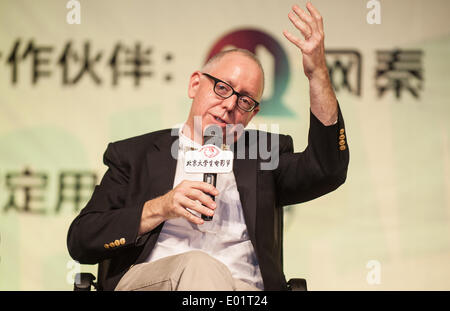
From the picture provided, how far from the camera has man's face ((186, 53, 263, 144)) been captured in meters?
2.01

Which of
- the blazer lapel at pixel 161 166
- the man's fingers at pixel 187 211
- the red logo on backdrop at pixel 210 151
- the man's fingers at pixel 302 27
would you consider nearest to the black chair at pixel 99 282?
the blazer lapel at pixel 161 166

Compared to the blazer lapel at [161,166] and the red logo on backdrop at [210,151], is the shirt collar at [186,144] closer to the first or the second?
the blazer lapel at [161,166]

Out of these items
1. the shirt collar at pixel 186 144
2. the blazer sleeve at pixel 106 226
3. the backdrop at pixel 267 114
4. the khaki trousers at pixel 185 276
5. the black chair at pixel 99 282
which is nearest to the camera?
the khaki trousers at pixel 185 276

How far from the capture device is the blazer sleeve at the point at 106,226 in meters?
1.78

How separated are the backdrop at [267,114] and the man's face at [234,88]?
1.03 m

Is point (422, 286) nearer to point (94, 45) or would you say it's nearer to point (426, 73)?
point (426, 73)

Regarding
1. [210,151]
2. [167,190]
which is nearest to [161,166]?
[167,190]

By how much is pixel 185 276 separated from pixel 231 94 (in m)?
0.79

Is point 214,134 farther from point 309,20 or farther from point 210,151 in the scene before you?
point 309,20

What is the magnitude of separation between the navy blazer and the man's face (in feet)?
0.54

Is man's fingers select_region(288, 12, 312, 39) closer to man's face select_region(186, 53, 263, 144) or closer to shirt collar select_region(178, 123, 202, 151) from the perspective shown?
man's face select_region(186, 53, 263, 144)

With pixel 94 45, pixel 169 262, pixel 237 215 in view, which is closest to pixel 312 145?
pixel 237 215

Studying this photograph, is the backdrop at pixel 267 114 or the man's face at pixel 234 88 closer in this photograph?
the man's face at pixel 234 88

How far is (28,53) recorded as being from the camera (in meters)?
3.14
